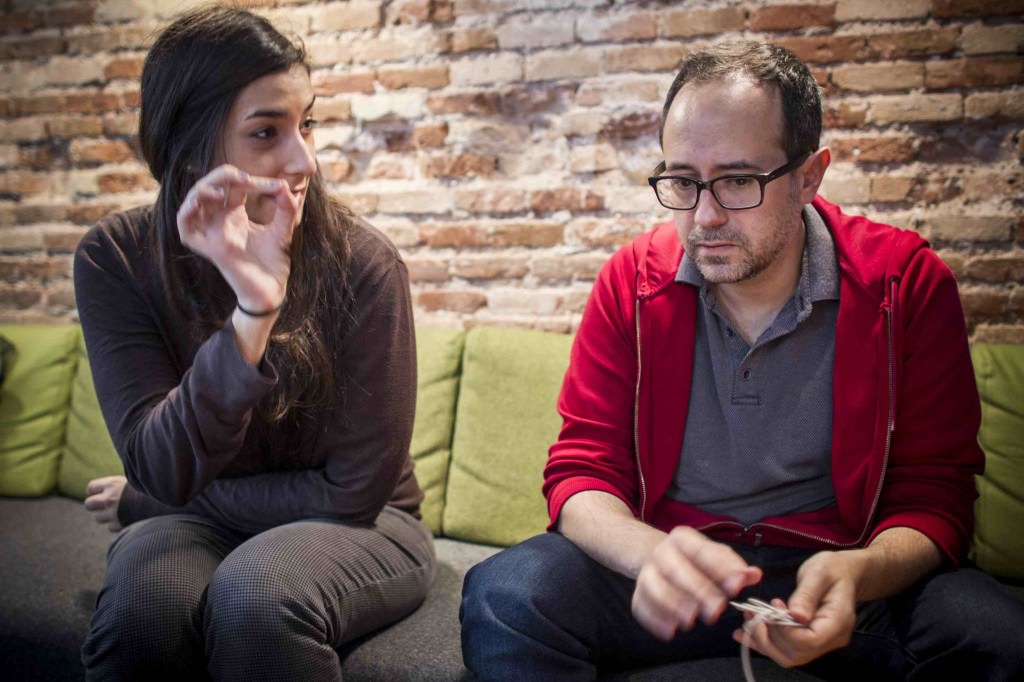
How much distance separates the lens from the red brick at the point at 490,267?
2.38 m

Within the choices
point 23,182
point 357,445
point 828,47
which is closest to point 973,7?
point 828,47

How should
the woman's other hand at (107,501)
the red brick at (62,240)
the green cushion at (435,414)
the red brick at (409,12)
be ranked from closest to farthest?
the woman's other hand at (107,501)
the green cushion at (435,414)
the red brick at (409,12)
the red brick at (62,240)

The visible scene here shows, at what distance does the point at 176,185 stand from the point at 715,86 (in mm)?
967

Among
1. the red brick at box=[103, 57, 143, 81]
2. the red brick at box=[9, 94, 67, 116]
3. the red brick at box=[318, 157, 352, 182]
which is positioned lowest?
the red brick at box=[318, 157, 352, 182]

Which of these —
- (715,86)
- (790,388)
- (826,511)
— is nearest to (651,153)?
(715,86)

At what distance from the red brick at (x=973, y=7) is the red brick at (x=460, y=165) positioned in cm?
114

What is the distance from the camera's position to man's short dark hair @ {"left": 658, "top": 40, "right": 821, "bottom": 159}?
1452 millimetres

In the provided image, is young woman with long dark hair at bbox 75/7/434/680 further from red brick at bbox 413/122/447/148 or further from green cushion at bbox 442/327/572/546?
Answer: red brick at bbox 413/122/447/148

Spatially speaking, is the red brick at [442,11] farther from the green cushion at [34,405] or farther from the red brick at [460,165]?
the green cushion at [34,405]

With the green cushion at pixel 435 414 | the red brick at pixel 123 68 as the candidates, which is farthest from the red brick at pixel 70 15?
the green cushion at pixel 435 414

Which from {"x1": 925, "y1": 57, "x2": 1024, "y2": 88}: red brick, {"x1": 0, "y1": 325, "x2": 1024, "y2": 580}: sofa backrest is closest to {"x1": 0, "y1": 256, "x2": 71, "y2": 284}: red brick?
{"x1": 0, "y1": 325, "x2": 1024, "y2": 580}: sofa backrest

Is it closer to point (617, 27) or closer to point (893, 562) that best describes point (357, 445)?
point (893, 562)

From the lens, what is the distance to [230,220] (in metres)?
1.38

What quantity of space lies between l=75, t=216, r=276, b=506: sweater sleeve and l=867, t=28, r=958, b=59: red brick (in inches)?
63.5
